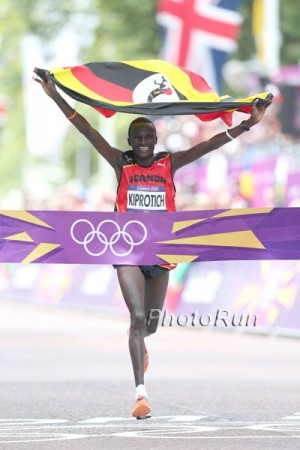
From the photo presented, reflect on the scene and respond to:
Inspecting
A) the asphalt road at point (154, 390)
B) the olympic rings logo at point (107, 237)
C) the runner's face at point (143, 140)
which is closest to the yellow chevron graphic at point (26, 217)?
the olympic rings logo at point (107, 237)

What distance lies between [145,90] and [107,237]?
1.15 metres

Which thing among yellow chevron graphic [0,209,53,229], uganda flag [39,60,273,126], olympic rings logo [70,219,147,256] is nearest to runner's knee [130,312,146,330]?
olympic rings logo [70,219,147,256]

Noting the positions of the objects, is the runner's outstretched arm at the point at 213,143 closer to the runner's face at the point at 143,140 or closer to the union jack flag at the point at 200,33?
the runner's face at the point at 143,140

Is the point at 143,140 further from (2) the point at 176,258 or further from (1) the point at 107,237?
(2) the point at 176,258

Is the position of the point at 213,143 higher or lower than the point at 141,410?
higher

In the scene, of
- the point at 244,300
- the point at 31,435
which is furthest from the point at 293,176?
the point at 31,435

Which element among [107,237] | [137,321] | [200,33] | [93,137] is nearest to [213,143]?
[93,137]

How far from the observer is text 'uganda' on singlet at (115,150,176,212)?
1108 cm

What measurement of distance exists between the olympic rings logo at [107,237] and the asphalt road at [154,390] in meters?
1.17

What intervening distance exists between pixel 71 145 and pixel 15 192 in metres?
13.5

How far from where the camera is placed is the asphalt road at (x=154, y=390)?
10195 millimetres

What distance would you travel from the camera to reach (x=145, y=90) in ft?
38.5

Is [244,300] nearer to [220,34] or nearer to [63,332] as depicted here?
[63,332]

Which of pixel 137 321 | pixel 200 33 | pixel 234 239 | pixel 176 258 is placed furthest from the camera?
pixel 200 33
